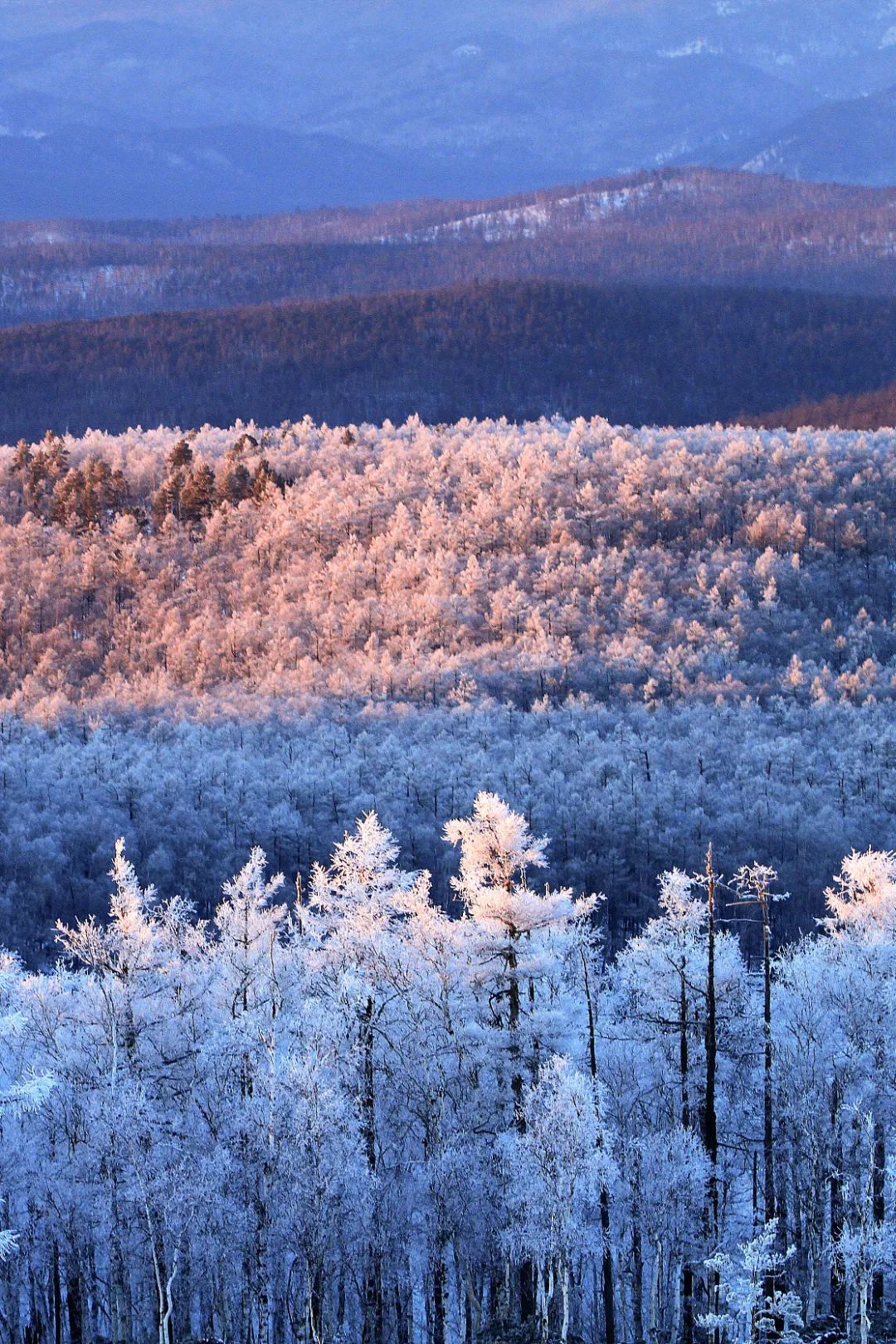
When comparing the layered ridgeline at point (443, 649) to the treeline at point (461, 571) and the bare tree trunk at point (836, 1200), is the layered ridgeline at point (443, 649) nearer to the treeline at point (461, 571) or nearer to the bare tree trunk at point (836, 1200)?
the treeline at point (461, 571)

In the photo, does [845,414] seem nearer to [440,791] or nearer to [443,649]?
[443,649]

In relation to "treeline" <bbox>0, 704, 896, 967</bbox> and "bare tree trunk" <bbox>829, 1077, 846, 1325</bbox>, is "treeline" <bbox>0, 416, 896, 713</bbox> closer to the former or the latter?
"treeline" <bbox>0, 704, 896, 967</bbox>

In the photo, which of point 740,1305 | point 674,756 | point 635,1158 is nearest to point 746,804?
point 674,756

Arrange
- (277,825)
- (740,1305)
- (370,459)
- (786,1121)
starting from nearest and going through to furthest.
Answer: (740,1305), (786,1121), (277,825), (370,459)

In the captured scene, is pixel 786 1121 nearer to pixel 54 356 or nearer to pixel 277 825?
pixel 277 825

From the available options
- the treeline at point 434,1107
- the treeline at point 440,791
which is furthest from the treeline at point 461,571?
the treeline at point 434,1107

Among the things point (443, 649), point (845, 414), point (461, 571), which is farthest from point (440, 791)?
point (845, 414)

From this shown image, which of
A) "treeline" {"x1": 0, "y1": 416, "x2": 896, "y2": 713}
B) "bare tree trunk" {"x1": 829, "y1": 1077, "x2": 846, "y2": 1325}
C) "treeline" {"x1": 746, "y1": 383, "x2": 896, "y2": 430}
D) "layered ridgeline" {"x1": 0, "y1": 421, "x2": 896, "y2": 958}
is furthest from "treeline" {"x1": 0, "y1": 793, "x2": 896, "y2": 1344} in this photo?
"treeline" {"x1": 746, "y1": 383, "x2": 896, "y2": 430}
